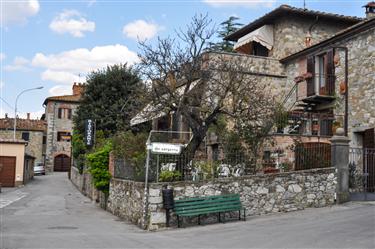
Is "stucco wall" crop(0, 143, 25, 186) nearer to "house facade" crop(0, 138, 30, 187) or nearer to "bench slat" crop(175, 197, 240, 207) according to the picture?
"house facade" crop(0, 138, 30, 187)

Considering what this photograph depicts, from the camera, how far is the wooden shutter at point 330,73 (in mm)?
22031

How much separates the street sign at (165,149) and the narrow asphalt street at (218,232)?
2.39 metres

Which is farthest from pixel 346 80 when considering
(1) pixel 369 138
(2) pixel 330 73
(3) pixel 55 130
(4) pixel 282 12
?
(3) pixel 55 130

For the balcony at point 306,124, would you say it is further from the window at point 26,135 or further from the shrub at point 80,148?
the window at point 26,135

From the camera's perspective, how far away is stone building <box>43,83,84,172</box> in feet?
204

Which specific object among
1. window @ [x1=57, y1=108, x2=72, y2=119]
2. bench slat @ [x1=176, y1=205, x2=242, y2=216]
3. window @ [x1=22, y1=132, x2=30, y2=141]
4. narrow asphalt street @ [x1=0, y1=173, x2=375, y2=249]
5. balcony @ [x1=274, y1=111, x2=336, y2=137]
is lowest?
narrow asphalt street @ [x1=0, y1=173, x2=375, y2=249]

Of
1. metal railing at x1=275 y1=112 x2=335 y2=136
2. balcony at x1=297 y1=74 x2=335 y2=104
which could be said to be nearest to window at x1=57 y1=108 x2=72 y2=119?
balcony at x1=297 y1=74 x2=335 y2=104

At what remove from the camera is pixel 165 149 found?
14.6 metres

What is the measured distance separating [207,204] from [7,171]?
26769mm

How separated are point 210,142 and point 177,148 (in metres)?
5.75

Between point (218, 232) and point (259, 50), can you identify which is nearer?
point (218, 232)

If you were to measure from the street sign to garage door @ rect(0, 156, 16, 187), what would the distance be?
2571cm

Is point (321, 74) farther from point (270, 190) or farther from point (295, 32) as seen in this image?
point (270, 190)

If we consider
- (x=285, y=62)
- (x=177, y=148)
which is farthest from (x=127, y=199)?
(x=285, y=62)
